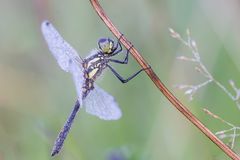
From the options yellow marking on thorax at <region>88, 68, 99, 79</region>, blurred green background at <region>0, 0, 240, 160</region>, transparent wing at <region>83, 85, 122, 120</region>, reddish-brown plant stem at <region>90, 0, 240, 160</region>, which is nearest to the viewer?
reddish-brown plant stem at <region>90, 0, 240, 160</region>

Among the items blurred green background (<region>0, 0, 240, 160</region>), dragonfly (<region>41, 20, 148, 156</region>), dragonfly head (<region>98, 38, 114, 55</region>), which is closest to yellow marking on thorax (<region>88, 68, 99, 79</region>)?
dragonfly (<region>41, 20, 148, 156</region>)

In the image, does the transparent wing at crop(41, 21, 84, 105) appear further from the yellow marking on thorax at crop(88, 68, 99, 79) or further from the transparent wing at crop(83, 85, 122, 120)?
the transparent wing at crop(83, 85, 122, 120)

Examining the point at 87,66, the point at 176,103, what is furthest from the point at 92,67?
the point at 176,103

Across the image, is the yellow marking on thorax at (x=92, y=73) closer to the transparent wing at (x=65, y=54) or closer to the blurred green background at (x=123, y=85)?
the transparent wing at (x=65, y=54)

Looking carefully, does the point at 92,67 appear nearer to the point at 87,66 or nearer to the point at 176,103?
the point at 87,66

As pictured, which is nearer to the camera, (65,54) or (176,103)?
(176,103)

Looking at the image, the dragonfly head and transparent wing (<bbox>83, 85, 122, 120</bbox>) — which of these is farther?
transparent wing (<bbox>83, 85, 122, 120</bbox>)
